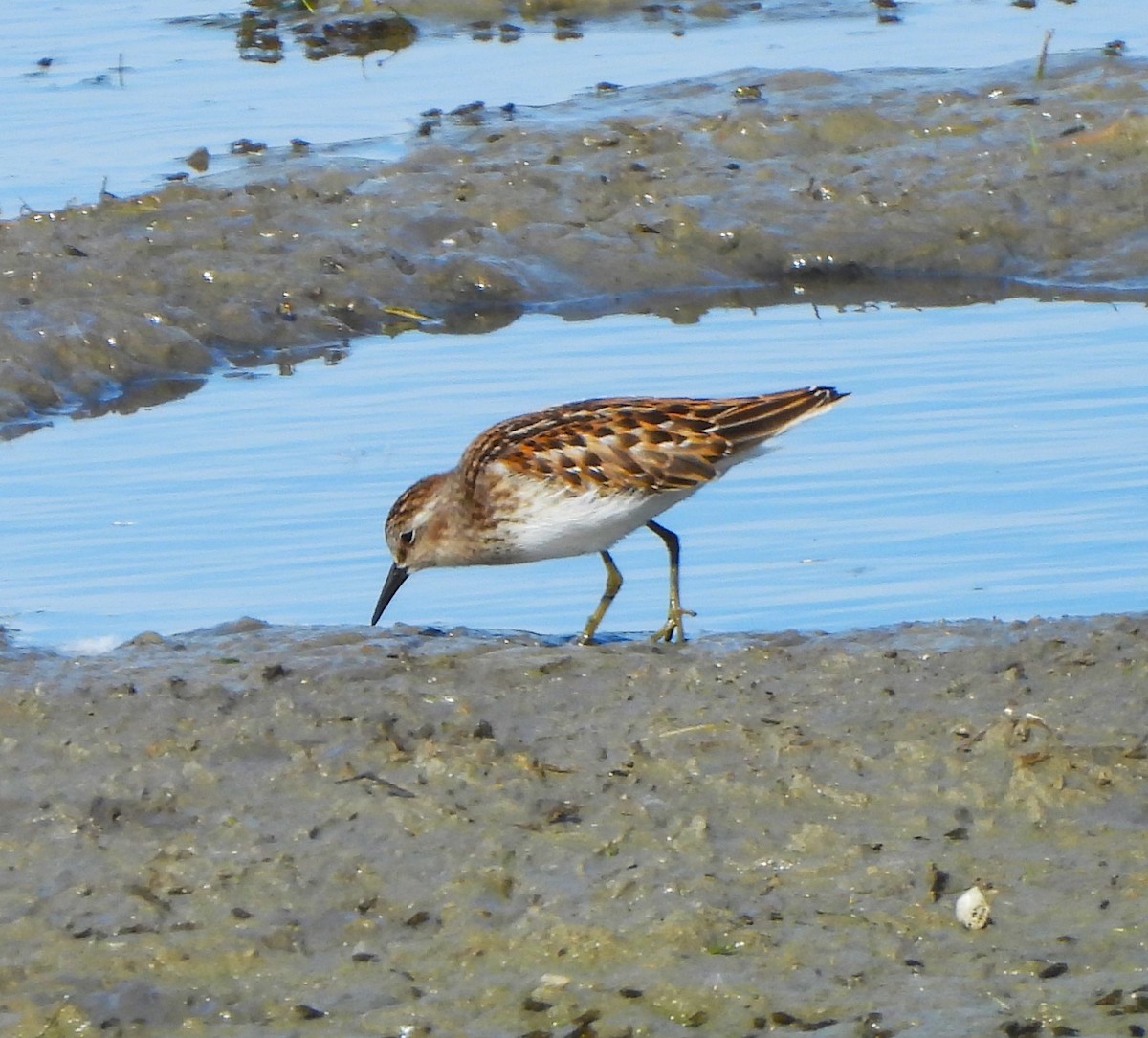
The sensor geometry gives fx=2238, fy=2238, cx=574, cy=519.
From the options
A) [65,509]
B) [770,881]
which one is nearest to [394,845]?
[770,881]

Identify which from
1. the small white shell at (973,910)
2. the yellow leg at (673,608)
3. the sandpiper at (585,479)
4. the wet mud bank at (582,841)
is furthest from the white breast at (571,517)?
the small white shell at (973,910)

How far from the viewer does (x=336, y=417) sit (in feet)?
31.9

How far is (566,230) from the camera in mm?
12430

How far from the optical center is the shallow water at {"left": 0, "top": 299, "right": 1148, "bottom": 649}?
776cm

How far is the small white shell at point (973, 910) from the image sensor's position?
4.91 metres

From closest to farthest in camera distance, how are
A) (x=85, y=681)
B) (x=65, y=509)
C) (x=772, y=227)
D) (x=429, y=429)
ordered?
(x=85, y=681) → (x=65, y=509) → (x=429, y=429) → (x=772, y=227)

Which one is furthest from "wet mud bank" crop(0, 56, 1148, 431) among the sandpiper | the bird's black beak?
the sandpiper

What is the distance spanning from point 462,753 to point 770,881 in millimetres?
971

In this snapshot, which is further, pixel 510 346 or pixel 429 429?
pixel 510 346

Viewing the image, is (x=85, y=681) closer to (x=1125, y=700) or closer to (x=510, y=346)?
(x=1125, y=700)

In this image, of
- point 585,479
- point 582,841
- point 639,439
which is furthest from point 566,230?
point 582,841

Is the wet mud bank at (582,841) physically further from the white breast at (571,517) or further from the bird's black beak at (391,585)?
the bird's black beak at (391,585)

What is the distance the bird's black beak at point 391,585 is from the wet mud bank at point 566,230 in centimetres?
317

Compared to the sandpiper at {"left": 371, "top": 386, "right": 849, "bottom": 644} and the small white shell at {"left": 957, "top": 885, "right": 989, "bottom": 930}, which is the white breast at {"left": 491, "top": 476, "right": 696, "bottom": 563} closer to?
the sandpiper at {"left": 371, "top": 386, "right": 849, "bottom": 644}
